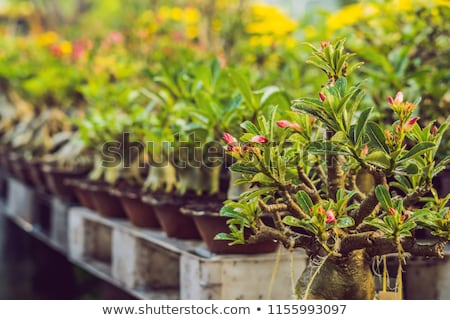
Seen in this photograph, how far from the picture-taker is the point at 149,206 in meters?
2.37

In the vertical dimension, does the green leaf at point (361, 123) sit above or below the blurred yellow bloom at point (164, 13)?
below

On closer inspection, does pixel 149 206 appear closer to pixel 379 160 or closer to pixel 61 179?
pixel 61 179

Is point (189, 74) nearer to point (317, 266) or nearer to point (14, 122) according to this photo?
point (317, 266)

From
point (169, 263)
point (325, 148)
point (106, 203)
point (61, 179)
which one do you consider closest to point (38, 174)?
point (61, 179)

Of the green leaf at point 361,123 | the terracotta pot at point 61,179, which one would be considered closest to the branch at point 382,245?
the green leaf at point 361,123

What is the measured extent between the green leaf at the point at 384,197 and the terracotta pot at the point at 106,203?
4.77 feet

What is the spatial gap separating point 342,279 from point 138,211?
1.07m

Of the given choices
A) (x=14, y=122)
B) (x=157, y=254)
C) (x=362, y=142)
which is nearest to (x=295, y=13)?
(x=14, y=122)

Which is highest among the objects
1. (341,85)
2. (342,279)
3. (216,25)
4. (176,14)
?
(176,14)

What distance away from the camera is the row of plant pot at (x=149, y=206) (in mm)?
1878

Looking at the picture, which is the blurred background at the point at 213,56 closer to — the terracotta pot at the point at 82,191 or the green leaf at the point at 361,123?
the green leaf at the point at 361,123

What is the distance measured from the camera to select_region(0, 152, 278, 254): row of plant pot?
73.9 inches

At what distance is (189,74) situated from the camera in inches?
89.5

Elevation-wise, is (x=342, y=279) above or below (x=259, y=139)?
below
